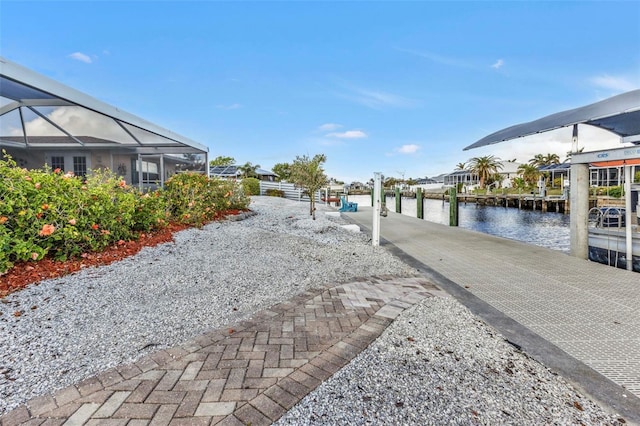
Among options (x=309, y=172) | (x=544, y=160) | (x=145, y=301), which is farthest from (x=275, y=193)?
(x=544, y=160)

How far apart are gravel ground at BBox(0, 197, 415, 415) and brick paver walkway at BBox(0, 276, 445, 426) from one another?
207mm

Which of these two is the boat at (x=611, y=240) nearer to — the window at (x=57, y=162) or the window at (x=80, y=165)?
the window at (x=80, y=165)

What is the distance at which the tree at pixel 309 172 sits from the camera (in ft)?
40.5

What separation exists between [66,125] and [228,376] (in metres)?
9.14

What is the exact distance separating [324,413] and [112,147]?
11695 mm

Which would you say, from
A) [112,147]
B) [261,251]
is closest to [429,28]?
[261,251]

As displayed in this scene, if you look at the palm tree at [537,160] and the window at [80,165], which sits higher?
the palm tree at [537,160]

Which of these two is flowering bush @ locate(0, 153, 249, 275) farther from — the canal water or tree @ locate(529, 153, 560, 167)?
tree @ locate(529, 153, 560, 167)

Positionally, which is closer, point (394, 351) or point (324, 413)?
point (324, 413)

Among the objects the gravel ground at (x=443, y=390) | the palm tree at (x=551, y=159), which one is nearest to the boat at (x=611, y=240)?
the gravel ground at (x=443, y=390)

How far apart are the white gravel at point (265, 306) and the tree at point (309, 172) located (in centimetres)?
764

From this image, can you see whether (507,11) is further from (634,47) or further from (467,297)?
(467,297)

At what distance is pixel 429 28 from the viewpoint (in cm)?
1162

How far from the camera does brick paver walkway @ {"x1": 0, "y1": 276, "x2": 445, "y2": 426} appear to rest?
5.88 feet
